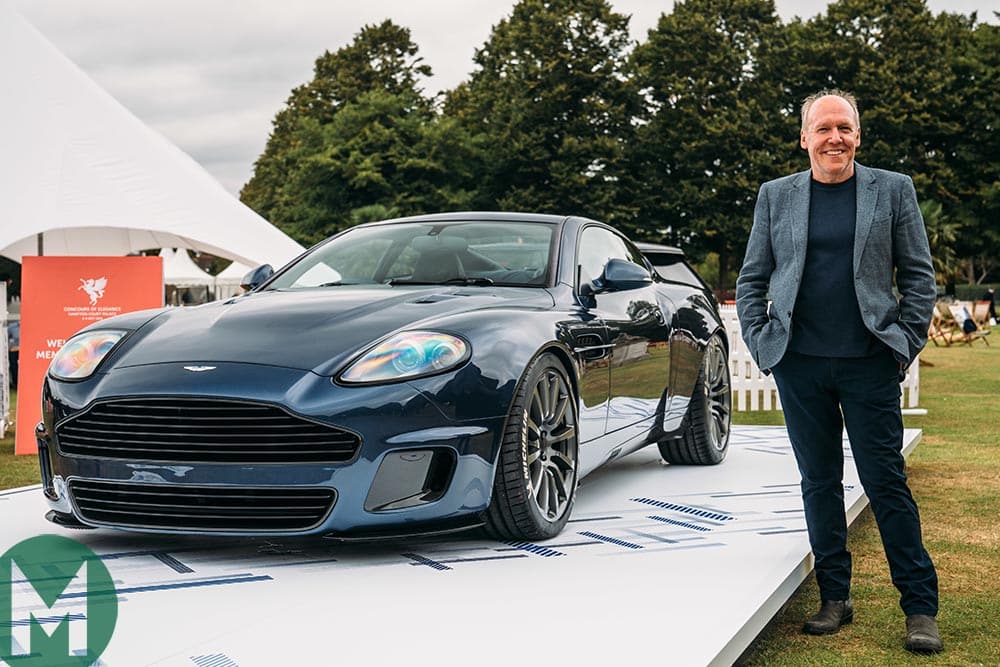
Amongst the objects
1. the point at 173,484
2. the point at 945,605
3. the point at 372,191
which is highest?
the point at 372,191

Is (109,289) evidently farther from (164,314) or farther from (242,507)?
→ (242,507)

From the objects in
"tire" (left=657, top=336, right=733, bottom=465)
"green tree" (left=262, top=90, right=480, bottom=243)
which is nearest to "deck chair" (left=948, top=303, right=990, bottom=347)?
"tire" (left=657, top=336, right=733, bottom=465)

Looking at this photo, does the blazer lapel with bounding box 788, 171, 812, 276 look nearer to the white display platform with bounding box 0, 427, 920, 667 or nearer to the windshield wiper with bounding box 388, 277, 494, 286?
the white display platform with bounding box 0, 427, 920, 667

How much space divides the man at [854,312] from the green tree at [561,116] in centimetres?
4697

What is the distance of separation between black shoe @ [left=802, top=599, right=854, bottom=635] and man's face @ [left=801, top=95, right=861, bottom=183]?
140 centimetres

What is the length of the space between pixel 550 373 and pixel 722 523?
3.28 ft

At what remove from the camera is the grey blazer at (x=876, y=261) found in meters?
3.62

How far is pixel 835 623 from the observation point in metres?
3.80

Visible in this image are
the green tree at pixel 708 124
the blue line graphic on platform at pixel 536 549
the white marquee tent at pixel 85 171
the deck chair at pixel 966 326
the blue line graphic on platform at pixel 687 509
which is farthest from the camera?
the green tree at pixel 708 124

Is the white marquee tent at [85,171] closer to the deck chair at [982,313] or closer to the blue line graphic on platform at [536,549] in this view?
the blue line graphic on platform at [536,549]

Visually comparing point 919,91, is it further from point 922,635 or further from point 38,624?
point 38,624

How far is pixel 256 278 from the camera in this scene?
18.8 ft

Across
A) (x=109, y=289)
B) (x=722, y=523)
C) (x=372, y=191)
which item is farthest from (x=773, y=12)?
(x=722, y=523)

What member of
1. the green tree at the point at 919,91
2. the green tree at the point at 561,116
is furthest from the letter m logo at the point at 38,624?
the green tree at the point at 919,91
